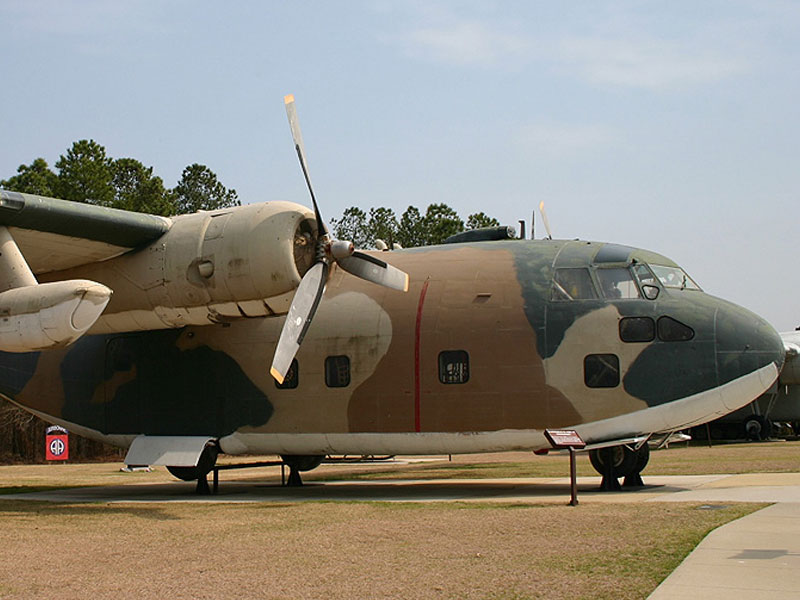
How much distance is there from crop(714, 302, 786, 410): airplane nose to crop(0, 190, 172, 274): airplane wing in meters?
9.48

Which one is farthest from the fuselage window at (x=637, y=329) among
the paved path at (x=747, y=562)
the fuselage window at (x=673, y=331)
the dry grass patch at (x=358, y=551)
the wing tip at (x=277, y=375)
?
the wing tip at (x=277, y=375)

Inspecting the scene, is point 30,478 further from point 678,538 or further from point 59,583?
point 678,538

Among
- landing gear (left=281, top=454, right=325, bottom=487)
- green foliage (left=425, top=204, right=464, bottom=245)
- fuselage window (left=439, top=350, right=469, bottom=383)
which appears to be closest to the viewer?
fuselage window (left=439, top=350, right=469, bottom=383)

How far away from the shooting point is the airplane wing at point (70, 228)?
13992 millimetres

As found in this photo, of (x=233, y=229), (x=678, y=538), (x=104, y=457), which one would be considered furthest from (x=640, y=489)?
(x=104, y=457)

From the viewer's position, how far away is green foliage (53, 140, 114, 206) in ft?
167

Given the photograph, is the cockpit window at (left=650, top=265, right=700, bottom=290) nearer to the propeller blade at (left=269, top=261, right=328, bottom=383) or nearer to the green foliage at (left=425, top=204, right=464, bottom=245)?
the propeller blade at (left=269, top=261, right=328, bottom=383)

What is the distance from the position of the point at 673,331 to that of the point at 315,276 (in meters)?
5.99

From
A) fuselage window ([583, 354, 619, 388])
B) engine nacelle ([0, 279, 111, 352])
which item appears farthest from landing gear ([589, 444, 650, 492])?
engine nacelle ([0, 279, 111, 352])

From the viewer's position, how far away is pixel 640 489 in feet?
51.4

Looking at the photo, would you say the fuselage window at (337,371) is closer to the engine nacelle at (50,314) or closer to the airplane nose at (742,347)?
the engine nacelle at (50,314)

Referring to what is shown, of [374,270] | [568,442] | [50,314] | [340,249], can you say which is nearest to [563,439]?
[568,442]

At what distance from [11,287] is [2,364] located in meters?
6.68

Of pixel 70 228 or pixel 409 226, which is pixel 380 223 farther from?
pixel 70 228
